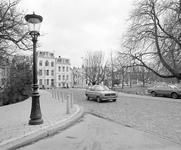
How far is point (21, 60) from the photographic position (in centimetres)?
1916

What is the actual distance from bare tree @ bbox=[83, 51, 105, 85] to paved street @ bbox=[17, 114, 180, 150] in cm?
2770

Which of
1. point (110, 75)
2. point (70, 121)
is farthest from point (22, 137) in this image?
point (110, 75)

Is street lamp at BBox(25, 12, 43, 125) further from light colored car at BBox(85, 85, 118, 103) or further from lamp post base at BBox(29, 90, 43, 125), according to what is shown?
light colored car at BBox(85, 85, 118, 103)

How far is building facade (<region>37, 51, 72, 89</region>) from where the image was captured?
54928 mm

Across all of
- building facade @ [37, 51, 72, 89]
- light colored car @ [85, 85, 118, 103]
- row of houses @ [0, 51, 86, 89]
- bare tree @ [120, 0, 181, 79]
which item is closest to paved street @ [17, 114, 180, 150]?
light colored car @ [85, 85, 118, 103]

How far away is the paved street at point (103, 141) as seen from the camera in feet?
11.5

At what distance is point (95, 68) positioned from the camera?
3281cm

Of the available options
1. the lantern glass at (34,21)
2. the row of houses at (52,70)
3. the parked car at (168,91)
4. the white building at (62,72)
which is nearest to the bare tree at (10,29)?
the lantern glass at (34,21)

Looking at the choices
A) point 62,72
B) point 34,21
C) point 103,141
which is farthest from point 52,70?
point 103,141

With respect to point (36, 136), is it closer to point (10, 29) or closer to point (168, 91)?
point (10, 29)

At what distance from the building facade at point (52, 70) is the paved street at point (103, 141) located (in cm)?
5225

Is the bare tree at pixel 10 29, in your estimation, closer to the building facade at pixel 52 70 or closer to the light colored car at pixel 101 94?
the light colored car at pixel 101 94

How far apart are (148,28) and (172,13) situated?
9.08 ft

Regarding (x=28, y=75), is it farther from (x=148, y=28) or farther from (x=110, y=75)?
(x=110, y=75)
